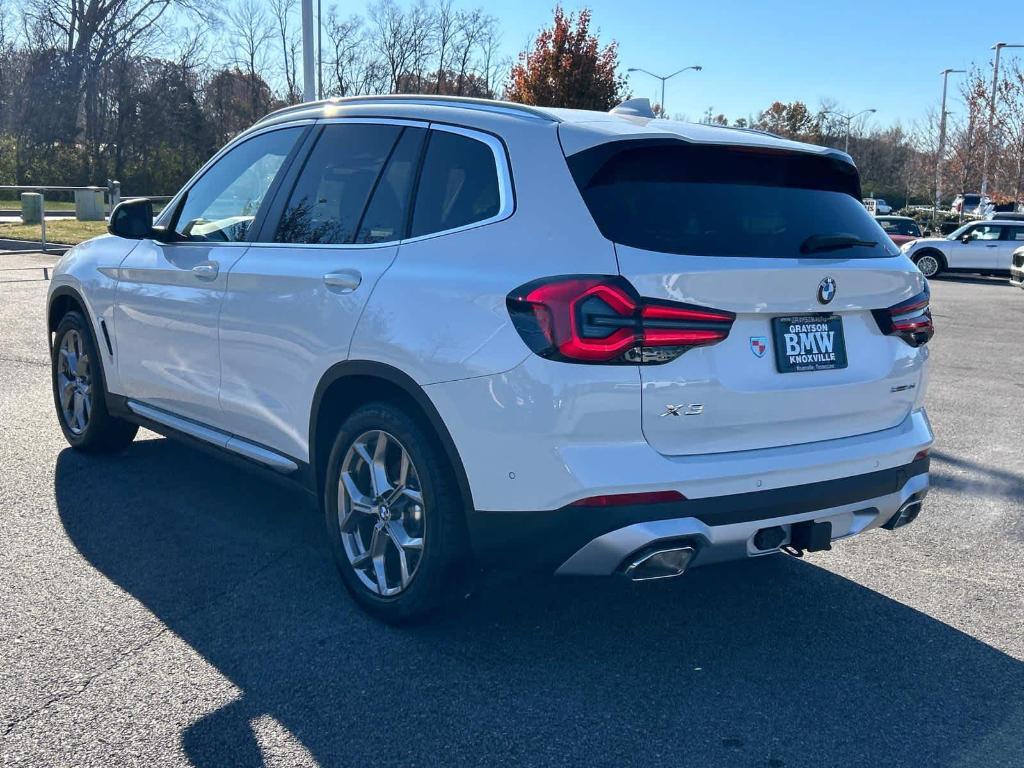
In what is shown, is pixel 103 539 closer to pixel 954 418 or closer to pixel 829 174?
pixel 829 174

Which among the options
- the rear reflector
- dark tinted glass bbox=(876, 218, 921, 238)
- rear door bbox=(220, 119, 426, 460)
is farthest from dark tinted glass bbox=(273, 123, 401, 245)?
dark tinted glass bbox=(876, 218, 921, 238)

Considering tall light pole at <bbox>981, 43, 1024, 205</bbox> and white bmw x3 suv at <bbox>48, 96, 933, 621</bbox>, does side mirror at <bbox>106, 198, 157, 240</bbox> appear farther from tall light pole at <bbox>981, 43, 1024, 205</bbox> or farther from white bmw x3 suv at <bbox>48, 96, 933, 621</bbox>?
tall light pole at <bbox>981, 43, 1024, 205</bbox>

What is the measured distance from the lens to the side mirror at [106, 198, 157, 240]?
525 cm

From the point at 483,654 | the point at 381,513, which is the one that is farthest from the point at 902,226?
the point at 483,654

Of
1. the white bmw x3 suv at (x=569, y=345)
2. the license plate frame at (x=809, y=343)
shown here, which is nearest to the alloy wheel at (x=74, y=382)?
the white bmw x3 suv at (x=569, y=345)

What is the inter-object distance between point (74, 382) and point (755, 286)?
4.41 m

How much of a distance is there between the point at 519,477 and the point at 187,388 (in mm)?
2343

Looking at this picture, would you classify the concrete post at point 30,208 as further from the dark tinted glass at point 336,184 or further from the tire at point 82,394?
the dark tinted glass at point 336,184

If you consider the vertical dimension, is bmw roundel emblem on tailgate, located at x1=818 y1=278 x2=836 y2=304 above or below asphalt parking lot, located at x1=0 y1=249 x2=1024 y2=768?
above

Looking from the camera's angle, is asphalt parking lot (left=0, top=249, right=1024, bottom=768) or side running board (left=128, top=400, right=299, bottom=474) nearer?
asphalt parking lot (left=0, top=249, right=1024, bottom=768)

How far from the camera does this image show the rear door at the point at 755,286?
329 centimetres

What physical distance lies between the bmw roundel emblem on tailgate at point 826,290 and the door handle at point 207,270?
8.60 ft

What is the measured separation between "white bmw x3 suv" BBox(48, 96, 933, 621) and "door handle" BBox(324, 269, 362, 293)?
0.04 feet

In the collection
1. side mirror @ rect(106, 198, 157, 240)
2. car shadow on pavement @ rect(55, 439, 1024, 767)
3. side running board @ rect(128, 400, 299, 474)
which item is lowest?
car shadow on pavement @ rect(55, 439, 1024, 767)
